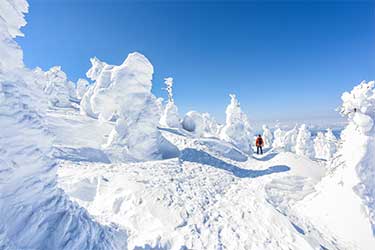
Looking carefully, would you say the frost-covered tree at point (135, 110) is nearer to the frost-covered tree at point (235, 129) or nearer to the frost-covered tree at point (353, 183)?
the frost-covered tree at point (353, 183)

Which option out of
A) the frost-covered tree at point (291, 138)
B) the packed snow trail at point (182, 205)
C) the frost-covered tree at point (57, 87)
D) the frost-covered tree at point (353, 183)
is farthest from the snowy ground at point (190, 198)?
the frost-covered tree at point (291, 138)

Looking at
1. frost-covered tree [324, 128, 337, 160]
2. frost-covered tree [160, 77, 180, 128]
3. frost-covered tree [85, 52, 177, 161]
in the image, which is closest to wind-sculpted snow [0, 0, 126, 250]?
frost-covered tree [85, 52, 177, 161]

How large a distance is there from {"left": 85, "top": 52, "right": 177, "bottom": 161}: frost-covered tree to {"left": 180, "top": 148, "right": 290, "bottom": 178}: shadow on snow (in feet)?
4.80

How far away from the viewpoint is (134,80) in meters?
17.8

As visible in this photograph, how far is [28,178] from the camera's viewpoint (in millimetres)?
4996

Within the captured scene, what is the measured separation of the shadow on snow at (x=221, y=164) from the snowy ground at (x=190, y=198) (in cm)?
8

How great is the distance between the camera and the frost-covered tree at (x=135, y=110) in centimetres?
1689

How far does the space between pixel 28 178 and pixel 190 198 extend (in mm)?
6533

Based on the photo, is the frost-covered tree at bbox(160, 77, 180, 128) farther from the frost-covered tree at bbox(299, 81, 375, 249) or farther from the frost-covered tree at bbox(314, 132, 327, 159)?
the frost-covered tree at bbox(314, 132, 327, 159)

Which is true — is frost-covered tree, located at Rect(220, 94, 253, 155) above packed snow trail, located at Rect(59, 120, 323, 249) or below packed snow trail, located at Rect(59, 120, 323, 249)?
above

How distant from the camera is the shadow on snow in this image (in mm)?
15411

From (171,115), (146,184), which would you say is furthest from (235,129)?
(146,184)

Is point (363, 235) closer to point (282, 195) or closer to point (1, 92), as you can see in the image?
point (282, 195)

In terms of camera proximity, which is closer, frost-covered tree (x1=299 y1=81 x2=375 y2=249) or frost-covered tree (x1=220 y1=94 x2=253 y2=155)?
frost-covered tree (x1=299 y1=81 x2=375 y2=249)
